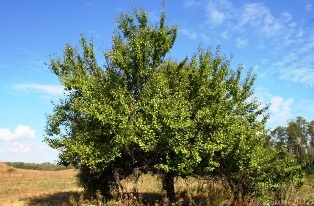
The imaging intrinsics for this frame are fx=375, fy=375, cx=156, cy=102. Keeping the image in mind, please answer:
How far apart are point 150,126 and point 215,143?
149 inches

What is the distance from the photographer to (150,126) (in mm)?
20188

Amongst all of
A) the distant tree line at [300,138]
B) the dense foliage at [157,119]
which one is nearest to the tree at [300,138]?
the distant tree line at [300,138]

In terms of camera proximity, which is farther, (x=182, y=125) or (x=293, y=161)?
(x=293, y=161)

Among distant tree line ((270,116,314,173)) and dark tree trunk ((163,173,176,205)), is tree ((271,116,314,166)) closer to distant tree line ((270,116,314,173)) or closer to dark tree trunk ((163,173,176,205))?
distant tree line ((270,116,314,173))

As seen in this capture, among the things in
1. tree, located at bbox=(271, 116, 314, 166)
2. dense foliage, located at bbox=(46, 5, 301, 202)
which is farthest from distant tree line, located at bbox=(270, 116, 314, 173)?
dense foliage, located at bbox=(46, 5, 301, 202)

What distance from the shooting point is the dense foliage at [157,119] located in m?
20.4

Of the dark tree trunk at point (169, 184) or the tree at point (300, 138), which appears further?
the tree at point (300, 138)

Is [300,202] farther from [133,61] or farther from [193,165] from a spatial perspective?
[133,61]

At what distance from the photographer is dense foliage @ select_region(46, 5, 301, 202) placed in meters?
20.4

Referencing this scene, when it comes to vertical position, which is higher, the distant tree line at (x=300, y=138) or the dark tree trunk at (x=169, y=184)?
A: the distant tree line at (x=300, y=138)

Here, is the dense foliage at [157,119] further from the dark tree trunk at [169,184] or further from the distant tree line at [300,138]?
the distant tree line at [300,138]

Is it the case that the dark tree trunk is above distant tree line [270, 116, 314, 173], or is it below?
below

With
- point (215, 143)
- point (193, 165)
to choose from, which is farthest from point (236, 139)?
point (193, 165)

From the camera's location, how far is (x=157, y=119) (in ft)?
66.3
